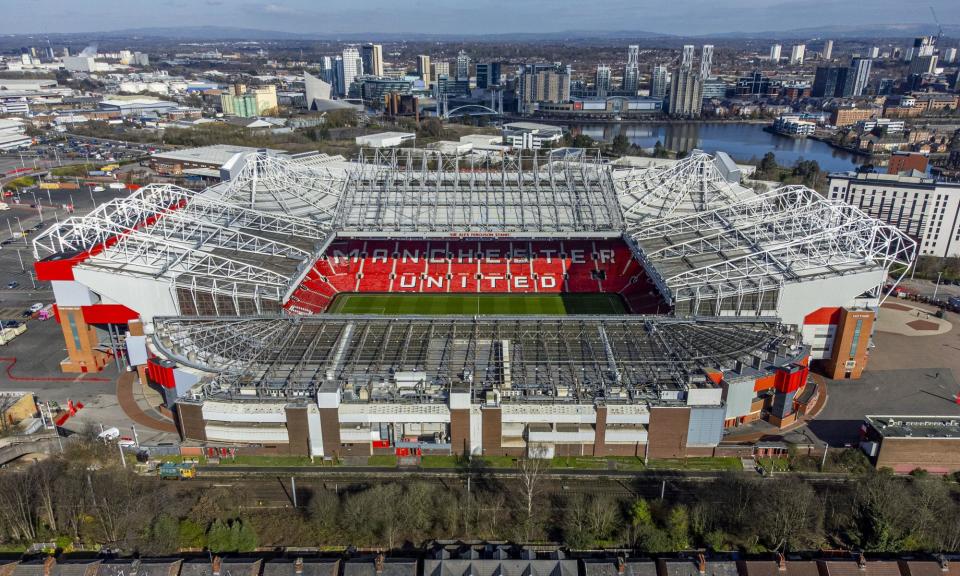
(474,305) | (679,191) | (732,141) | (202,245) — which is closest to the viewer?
(202,245)

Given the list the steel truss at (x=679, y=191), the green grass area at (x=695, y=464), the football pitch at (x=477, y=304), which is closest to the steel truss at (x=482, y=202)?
the steel truss at (x=679, y=191)

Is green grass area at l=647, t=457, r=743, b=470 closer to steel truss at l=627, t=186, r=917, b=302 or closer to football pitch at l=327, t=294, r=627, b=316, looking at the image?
steel truss at l=627, t=186, r=917, b=302

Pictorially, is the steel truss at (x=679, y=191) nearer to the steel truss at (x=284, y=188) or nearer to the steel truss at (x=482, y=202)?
the steel truss at (x=482, y=202)

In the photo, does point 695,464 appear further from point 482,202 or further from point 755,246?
point 482,202

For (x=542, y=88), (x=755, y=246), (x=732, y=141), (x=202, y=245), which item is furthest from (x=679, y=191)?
(x=542, y=88)

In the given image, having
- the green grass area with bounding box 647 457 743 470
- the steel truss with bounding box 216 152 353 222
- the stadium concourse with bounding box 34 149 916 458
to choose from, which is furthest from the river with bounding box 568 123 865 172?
the green grass area with bounding box 647 457 743 470

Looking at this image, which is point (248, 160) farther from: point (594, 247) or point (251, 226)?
point (594, 247)

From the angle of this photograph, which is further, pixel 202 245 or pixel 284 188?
pixel 284 188
